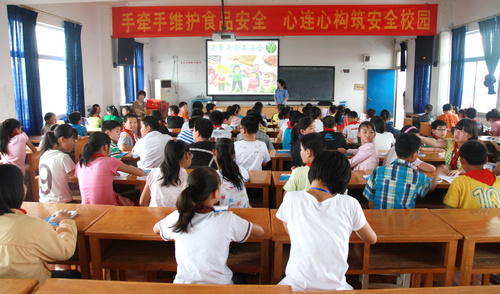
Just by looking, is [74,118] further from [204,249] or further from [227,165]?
[204,249]

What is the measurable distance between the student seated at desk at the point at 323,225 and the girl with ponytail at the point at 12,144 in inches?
140

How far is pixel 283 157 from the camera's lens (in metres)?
3.70

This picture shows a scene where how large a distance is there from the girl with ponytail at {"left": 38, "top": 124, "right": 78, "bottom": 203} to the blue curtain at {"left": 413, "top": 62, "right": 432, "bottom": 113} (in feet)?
25.9

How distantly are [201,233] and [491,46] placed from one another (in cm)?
681

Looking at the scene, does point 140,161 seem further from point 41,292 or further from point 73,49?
point 73,49

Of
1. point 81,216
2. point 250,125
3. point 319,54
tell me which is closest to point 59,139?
point 81,216

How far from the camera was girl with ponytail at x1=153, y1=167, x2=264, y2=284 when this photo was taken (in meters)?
1.51

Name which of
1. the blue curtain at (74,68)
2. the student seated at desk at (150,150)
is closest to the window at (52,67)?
the blue curtain at (74,68)

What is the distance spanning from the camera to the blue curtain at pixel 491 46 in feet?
20.2

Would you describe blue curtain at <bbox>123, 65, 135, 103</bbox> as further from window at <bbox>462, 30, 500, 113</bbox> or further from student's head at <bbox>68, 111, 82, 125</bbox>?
window at <bbox>462, 30, 500, 113</bbox>

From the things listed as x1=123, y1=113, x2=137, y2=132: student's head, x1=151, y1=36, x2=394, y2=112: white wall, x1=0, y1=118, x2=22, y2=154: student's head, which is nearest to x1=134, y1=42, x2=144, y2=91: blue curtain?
x1=151, y1=36, x2=394, y2=112: white wall

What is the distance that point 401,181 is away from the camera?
88.5 inches

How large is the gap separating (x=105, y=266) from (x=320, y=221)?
1.24 meters

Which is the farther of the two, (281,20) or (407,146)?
(281,20)
